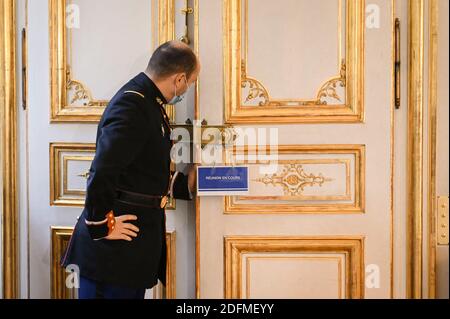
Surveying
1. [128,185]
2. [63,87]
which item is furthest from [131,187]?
[63,87]

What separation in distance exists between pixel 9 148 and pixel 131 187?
699 mm

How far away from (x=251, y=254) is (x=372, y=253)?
44 cm

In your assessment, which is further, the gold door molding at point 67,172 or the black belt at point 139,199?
the gold door molding at point 67,172

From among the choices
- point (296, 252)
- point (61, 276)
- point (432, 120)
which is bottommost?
A: point (61, 276)

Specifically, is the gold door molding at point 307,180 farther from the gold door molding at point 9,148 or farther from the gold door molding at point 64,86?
the gold door molding at point 9,148

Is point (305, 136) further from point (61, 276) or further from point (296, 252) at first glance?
point (61, 276)

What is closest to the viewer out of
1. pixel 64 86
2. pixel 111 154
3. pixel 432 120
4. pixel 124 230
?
pixel 111 154

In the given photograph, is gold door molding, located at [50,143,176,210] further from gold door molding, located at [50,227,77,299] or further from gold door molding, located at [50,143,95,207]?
gold door molding, located at [50,227,77,299]

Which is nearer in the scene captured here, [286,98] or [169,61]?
[169,61]

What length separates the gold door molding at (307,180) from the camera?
6.07ft

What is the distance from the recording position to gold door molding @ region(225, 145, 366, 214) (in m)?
1.85

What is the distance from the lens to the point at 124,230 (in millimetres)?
1573

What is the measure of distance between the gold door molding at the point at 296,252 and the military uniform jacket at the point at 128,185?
31 cm

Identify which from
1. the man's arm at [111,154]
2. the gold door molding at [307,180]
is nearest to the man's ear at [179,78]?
the man's arm at [111,154]
